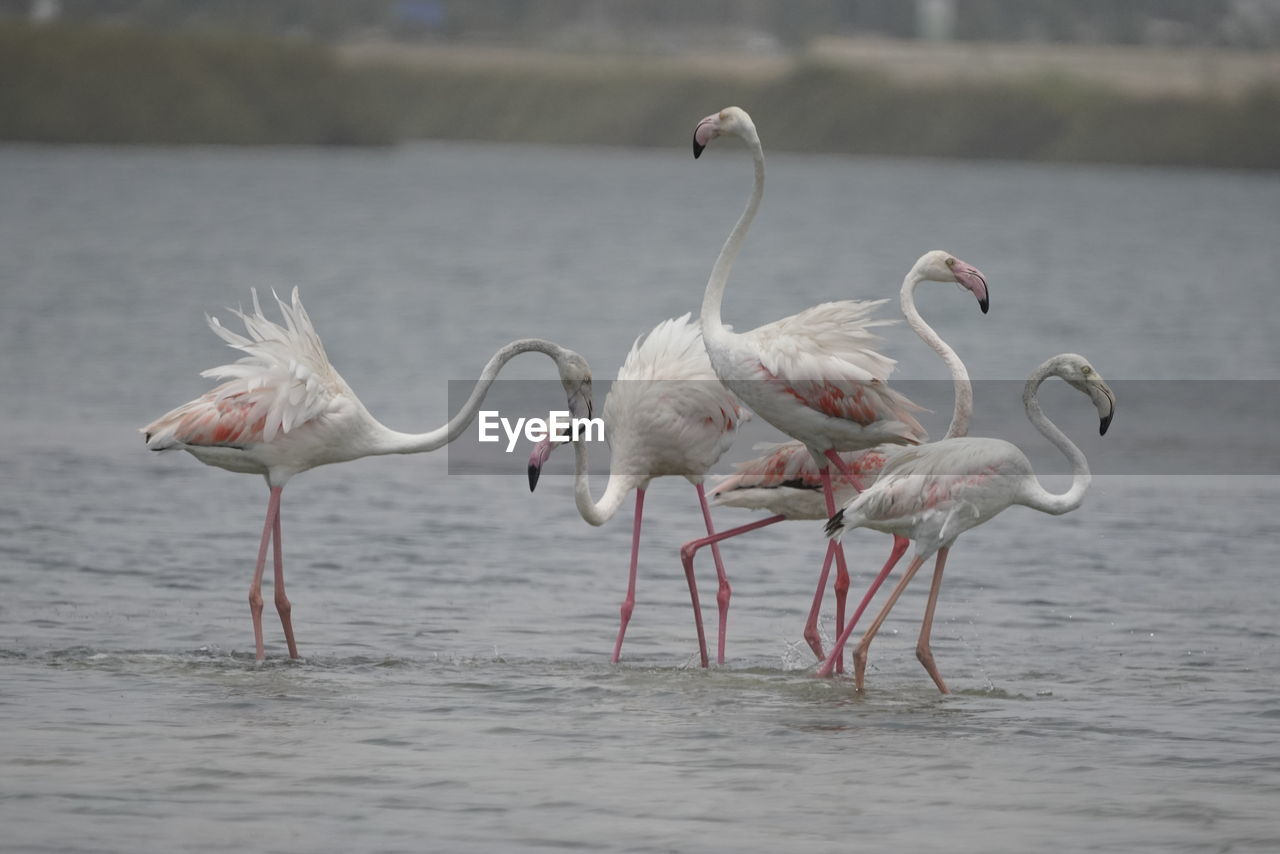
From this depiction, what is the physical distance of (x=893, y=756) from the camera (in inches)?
293

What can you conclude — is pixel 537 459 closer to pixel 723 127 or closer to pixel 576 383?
pixel 576 383

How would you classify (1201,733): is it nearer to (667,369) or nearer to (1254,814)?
(1254,814)

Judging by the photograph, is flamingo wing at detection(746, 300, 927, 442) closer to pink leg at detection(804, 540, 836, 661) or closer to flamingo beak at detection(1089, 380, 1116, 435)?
pink leg at detection(804, 540, 836, 661)

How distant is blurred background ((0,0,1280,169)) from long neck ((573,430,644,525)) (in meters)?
76.2

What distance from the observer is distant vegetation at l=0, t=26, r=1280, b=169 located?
83.2 metres

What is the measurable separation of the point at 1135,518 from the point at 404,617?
5.34 m

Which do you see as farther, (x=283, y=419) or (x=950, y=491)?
(x=283, y=419)

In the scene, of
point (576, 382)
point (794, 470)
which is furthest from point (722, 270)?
point (794, 470)

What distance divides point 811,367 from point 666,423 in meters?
0.88

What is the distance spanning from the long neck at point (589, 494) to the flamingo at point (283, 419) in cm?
20

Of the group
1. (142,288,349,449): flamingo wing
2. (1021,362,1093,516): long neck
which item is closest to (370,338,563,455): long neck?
(142,288,349,449): flamingo wing

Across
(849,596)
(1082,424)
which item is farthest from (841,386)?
(1082,424)

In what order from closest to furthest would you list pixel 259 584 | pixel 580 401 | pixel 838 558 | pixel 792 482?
pixel 580 401, pixel 259 584, pixel 838 558, pixel 792 482

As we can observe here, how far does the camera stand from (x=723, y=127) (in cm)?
853
